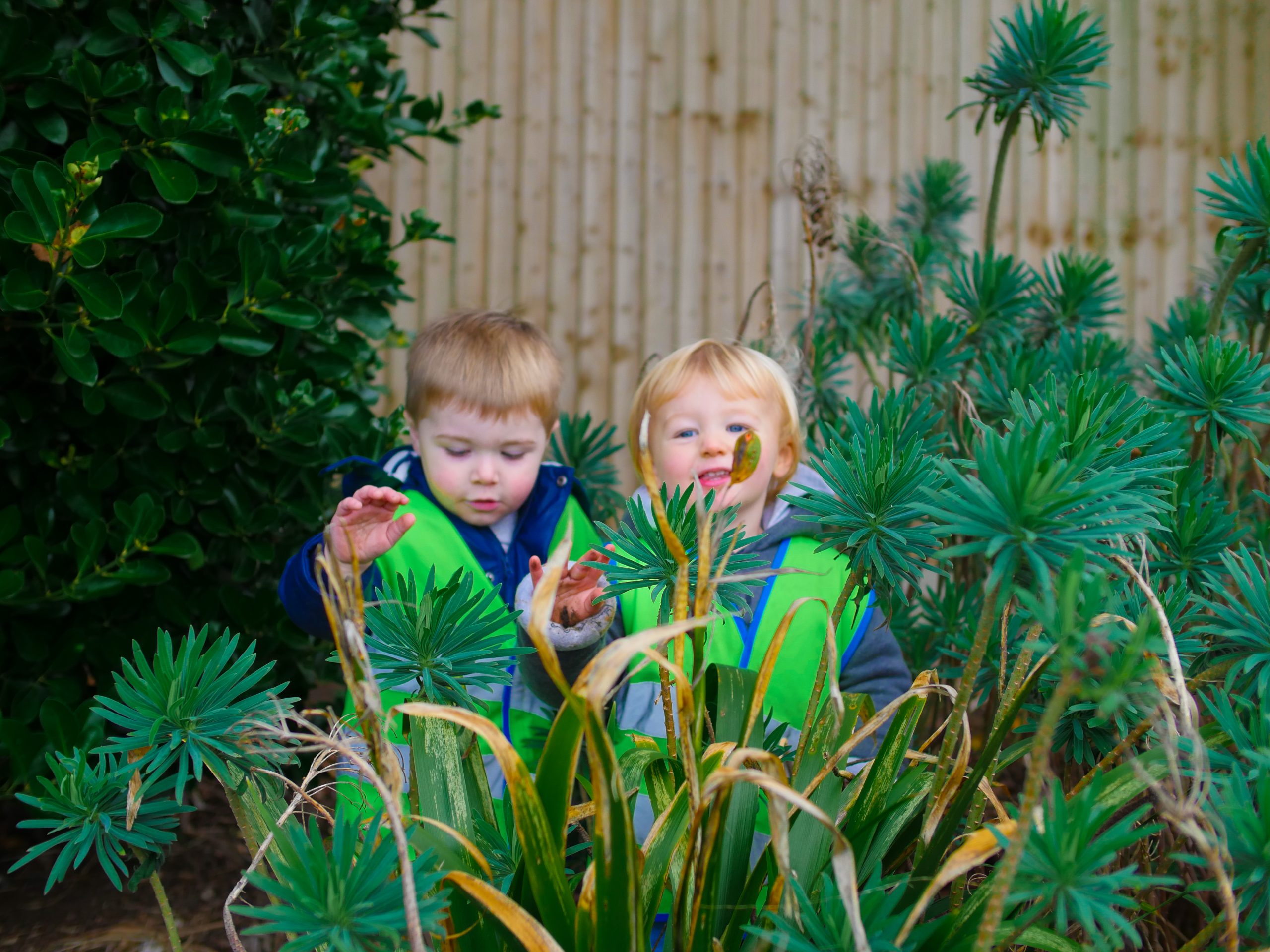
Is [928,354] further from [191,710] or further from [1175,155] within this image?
[1175,155]

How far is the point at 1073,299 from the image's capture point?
2.05m

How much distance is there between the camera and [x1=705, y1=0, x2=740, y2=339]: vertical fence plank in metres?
4.03

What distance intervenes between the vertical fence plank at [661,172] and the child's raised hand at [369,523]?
8.72 ft

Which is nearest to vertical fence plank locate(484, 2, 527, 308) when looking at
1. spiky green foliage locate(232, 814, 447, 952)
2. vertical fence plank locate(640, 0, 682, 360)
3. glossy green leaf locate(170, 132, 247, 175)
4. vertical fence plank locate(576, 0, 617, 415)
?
vertical fence plank locate(576, 0, 617, 415)

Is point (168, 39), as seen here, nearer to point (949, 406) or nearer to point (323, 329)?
point (323, 329)

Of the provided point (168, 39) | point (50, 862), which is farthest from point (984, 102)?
point (50, 862)

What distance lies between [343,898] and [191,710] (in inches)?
10.8

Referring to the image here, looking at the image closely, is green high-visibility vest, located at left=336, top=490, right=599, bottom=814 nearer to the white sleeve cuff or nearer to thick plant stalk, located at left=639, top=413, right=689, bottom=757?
the white sleeve cuff

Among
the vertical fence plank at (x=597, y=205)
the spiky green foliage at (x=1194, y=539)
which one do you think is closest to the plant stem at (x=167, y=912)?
the spiky green foliage at (x=1194, y=539)

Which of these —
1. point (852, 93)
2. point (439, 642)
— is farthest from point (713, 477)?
point (852, 93)

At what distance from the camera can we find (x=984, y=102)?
1.83 meters

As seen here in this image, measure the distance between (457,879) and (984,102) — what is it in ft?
5.68

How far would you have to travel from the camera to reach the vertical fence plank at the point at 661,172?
3.98 meters

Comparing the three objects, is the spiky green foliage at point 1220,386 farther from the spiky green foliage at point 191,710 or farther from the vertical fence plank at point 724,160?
the vertical fence plank at point 724,160
